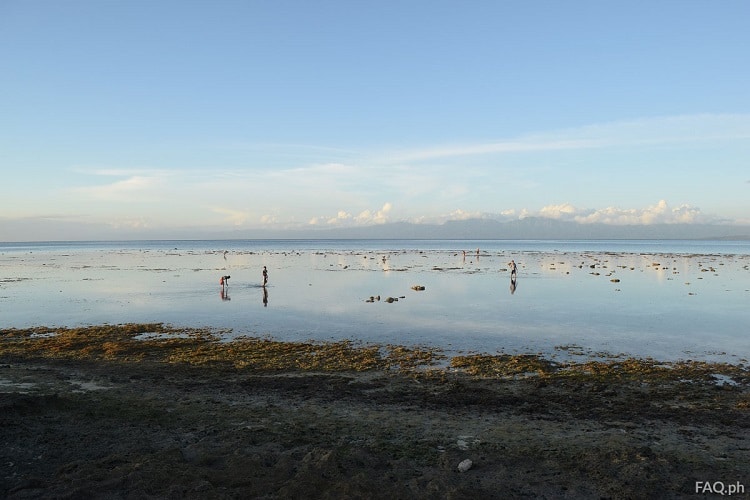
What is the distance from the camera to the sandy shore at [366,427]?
995cm

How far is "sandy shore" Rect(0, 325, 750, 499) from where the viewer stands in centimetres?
995

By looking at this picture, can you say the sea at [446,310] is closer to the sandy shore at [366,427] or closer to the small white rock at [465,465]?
the sandy shore at [366,427]

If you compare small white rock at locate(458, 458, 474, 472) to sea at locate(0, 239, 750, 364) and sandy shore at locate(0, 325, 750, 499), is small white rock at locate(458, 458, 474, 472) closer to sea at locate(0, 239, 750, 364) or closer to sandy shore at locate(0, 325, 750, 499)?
sandy shore at locate(0, 325, 750, 499)

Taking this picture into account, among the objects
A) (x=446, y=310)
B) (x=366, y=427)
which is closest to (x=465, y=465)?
(x=366, y=427)

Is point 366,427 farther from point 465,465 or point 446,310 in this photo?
point 446,310

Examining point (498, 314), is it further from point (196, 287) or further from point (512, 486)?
point (196, 287)

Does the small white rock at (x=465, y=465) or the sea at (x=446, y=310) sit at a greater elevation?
the small white rock at (x=465, y=465)

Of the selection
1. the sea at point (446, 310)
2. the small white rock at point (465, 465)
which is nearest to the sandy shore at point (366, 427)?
the small white rock at point (465, 465)

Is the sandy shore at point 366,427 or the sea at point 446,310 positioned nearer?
the sandy shore at point 366,427

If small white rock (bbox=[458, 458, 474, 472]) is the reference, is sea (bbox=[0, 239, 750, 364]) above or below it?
below

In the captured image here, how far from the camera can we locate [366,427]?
44.0 feet

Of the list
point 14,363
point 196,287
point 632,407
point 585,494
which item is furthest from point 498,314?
point 196,287

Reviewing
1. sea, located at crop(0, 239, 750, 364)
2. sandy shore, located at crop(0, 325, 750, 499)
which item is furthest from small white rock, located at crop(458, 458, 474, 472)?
sea, located at crop(0, 239, 750, 364)

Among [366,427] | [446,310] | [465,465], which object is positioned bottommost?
[446,310]
